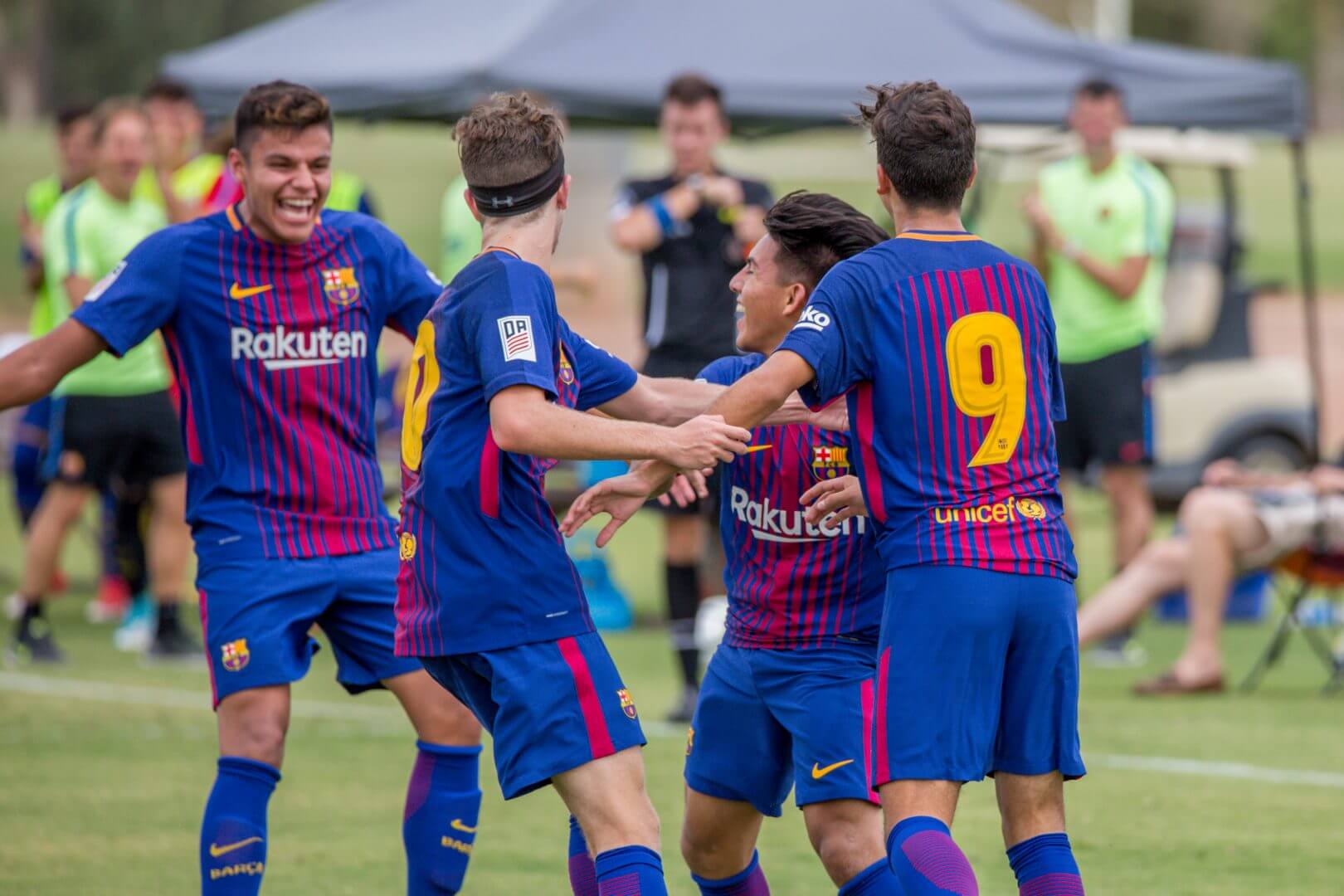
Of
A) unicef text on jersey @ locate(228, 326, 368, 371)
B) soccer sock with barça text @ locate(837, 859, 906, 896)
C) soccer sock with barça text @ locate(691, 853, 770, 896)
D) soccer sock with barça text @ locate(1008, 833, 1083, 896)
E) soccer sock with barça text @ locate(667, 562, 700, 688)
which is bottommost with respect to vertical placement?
soccer sock with barça text @ locate(667, 562, 700, 688)

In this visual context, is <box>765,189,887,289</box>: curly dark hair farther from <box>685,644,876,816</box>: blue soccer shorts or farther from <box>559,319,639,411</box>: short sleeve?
<box>685,644,876,816</box>: blue soccer shorts

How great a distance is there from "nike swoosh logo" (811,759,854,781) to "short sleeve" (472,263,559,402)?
39.5 inches

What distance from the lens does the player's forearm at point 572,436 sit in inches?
145

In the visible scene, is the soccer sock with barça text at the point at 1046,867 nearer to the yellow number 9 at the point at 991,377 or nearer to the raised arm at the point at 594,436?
the yellow number 9 at the point at 991,377

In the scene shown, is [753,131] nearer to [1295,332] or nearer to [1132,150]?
[1132,150]

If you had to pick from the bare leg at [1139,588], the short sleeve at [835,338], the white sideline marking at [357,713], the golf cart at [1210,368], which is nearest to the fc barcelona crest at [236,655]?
the short sleeve at [835,338]

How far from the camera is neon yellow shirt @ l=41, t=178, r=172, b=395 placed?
9.16 meters

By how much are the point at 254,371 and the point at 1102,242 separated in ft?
19.9

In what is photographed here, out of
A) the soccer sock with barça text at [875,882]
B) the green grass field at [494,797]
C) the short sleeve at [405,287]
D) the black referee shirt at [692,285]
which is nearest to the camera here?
the soccer sock with barça text at [875,882]

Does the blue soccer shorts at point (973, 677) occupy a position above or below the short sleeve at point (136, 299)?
below

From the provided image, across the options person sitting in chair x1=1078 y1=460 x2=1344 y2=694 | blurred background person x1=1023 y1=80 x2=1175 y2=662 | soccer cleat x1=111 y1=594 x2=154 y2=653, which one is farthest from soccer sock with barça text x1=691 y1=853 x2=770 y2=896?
soccer cleat x1=111 y1=594 x2=154 y2=653

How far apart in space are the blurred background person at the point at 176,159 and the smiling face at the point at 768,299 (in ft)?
18.4

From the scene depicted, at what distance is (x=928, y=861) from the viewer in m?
3.59

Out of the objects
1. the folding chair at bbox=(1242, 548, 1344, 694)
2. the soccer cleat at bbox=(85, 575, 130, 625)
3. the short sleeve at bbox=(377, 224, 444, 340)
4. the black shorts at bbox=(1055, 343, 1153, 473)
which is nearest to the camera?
the short sleeve at bbox=(377, 224, 444, 340)
